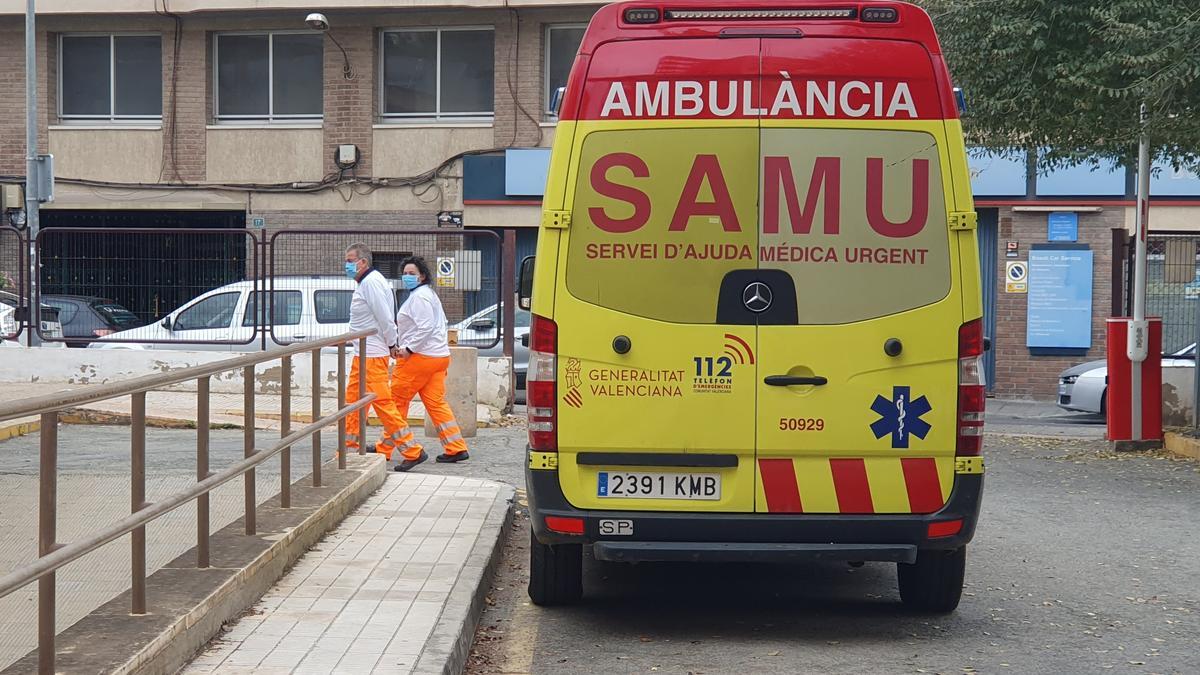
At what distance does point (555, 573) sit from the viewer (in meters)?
6.84

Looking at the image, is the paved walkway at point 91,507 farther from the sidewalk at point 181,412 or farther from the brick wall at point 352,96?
the brick wall at point 352,96

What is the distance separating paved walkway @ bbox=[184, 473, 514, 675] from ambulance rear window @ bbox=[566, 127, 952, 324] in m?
1.55

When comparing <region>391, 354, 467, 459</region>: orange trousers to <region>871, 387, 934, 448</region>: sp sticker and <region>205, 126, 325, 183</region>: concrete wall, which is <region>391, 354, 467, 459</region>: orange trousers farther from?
<region>205, 126, 325, 183</region>: concrete wall

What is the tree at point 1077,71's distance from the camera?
12.3 meters

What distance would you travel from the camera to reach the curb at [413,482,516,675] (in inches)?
212

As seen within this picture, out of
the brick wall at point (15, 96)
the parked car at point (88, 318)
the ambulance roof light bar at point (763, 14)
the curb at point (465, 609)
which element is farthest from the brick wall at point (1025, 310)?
A: the ambulance roof light bar at point (763, 14)

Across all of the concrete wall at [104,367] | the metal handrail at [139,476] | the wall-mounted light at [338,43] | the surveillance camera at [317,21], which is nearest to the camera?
the metal handrail at [139,476]

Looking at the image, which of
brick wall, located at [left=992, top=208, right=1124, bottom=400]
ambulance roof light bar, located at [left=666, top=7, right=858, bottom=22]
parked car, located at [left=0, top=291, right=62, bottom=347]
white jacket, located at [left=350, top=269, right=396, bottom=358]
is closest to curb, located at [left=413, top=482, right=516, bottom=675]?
ambulance roof light bar, located at [left=666, top=7, right=858, bottom=22]

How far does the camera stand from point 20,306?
56.2 ft

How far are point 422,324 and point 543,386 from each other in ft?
19.1

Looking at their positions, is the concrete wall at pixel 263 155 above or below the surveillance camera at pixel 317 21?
below

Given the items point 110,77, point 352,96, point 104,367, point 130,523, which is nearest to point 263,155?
point 352,96

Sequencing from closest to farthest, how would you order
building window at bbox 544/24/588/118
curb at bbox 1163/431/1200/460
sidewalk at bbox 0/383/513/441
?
sidewalk at bbox 0/383/513/441 → curb at bbox 1163/431/1200/460 → building window at bbox 544/24/588/118

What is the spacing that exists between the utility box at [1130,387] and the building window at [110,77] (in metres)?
17.4
